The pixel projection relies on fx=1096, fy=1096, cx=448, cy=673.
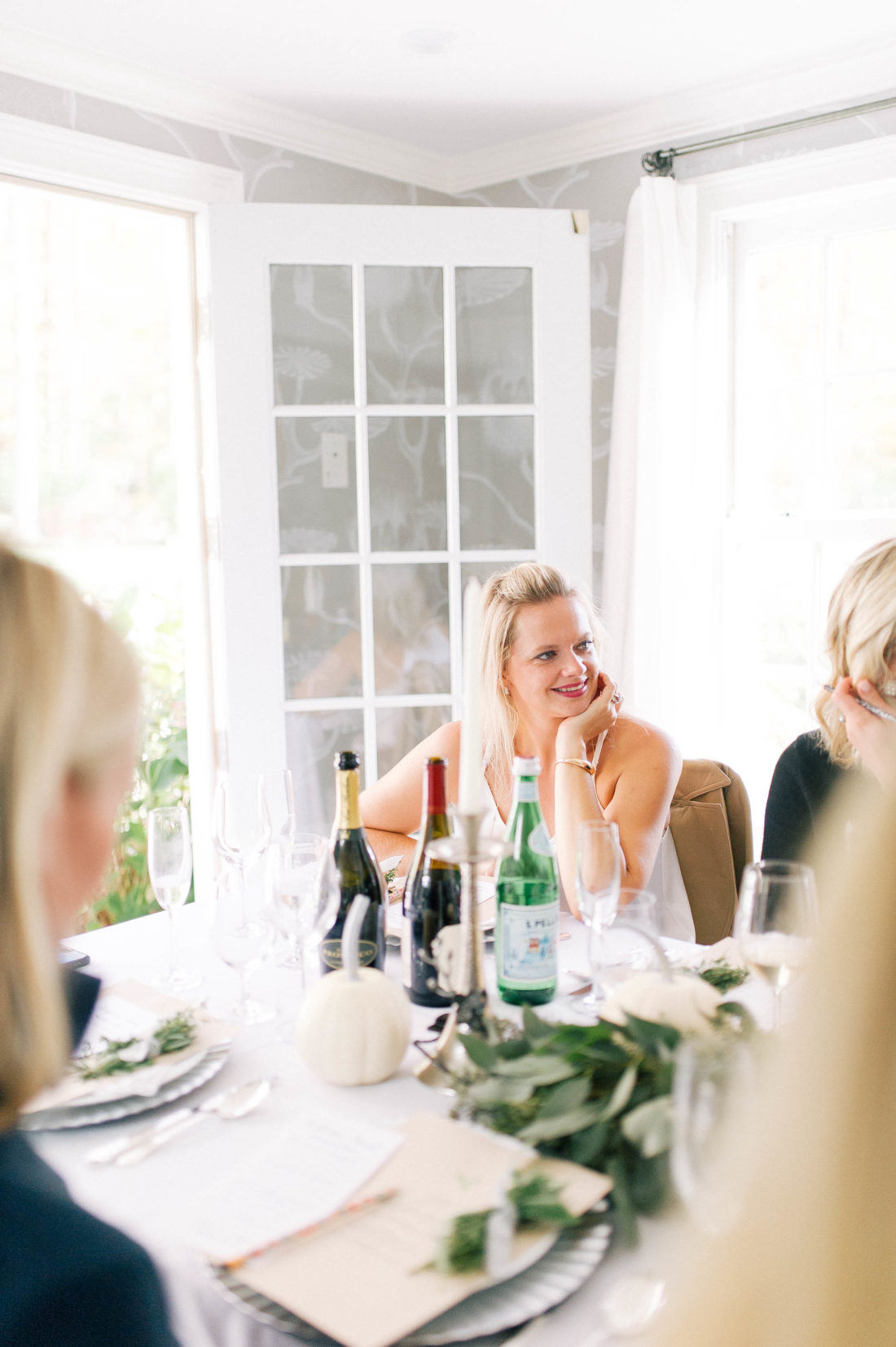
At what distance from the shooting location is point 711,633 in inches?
130

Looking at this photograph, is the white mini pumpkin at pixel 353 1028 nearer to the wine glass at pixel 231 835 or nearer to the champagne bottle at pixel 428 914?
the champagne bottle at pixel 428 914

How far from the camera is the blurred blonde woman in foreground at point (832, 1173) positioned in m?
0.34

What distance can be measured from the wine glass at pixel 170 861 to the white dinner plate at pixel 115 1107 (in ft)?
0.93

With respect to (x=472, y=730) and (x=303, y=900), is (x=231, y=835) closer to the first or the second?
(x=303, y=900)

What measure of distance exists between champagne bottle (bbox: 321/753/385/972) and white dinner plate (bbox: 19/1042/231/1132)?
9.2 inches

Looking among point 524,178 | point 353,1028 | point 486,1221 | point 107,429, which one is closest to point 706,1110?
point 486,1221

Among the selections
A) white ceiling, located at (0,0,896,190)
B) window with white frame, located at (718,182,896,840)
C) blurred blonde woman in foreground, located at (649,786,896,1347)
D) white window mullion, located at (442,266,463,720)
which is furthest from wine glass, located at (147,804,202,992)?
window with white frame, located at (718,182,896,840)

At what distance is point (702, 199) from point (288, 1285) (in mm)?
3096

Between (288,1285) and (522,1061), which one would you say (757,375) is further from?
(288,1285)

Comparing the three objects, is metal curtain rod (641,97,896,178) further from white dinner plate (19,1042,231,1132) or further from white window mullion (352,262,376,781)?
white dinner plate (19,1042,231,1132)

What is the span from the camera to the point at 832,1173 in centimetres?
35

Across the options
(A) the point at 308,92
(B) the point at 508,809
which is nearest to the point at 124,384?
(A) the point at 308,92

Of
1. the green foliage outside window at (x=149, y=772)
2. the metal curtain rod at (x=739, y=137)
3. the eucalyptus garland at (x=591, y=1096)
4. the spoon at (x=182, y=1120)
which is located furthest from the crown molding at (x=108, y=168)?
the eucalyptus garland at (x=591, y=1096)

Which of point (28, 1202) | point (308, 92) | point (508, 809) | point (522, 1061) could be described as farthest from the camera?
point (308, 92)
